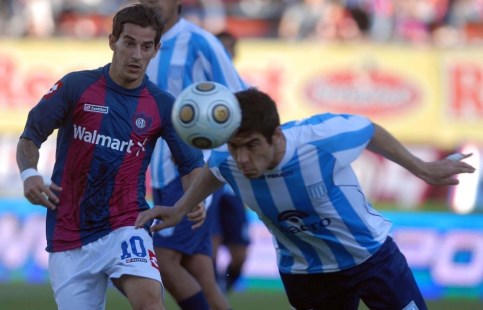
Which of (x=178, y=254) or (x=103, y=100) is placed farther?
(x=178, y=254)

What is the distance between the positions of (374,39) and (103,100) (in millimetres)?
13576

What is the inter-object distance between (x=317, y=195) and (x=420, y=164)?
598 mm

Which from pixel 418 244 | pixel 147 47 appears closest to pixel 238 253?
pixel 418 244

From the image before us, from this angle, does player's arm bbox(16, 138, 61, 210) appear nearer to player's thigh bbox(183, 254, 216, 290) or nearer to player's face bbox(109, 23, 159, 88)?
player's face bbox(109, 23, 159, 88)

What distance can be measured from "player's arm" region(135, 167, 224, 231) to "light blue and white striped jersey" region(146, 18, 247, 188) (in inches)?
68.5

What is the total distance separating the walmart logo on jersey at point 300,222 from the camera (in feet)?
19.3

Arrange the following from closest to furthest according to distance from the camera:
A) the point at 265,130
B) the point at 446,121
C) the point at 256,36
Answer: the point at 265,130 → the point at 446,121 → the point at 256,36

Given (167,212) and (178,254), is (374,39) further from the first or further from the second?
(167,212)

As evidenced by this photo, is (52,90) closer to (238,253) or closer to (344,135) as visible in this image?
(344,135)

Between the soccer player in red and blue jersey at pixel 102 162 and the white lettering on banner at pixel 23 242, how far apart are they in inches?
284

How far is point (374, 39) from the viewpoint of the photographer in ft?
63.2

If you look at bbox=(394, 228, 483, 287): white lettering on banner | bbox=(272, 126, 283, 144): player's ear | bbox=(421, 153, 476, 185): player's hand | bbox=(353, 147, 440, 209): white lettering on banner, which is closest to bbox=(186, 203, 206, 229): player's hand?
bbox=(272, 126, 283, 144): player's ear

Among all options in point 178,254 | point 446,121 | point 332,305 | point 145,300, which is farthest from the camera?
point 446,121

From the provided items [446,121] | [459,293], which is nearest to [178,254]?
[459,293]
